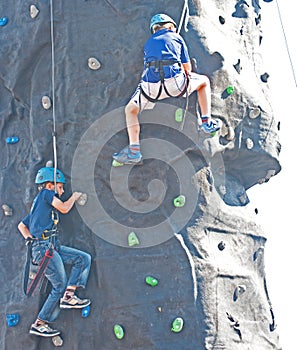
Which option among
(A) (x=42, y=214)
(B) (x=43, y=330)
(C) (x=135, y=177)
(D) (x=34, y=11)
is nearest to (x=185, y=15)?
(D) (x=34, y=11)

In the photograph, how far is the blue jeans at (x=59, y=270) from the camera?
24.6ft

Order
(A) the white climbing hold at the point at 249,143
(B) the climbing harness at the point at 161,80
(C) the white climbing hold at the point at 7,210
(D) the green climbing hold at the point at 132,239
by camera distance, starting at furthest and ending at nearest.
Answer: (A) the white climbing hold at the point at 249,143, (C) the white climbing hold at the point at 7,210, (D) the green climbing hold at the point at 132,239, (B) the climbing harness at the point at 161,80

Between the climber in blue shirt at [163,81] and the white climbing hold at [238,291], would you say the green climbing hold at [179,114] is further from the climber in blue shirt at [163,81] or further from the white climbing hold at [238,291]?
the white climbing hold at [238,291]

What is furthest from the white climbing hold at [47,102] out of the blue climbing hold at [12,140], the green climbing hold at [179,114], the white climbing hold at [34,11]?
the green climbing hold at [179,114]

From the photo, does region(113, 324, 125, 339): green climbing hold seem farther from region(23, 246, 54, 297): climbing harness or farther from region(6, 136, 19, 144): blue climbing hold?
region(6, 136, 19, 144): blue climbing hold

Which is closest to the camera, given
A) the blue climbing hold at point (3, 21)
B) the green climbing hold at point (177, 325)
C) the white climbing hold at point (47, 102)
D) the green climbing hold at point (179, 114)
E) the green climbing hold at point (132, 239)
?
the green climbing hold at point (177, 325)

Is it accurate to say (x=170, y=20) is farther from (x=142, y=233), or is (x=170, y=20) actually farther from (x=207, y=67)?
(x=142, y=233)

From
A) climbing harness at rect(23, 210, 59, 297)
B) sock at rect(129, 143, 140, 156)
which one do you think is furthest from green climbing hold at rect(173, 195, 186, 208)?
climbing harness at rect(23, 210, 59, 297)

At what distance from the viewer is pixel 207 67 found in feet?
26.4

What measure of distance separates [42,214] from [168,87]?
1.51 meters

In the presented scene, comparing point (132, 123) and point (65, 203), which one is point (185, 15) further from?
point (65, 203)

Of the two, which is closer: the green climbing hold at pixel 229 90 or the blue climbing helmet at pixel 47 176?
the blue climbing helmet at pixel 47 176

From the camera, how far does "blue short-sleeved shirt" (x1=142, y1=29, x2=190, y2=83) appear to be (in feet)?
24.2

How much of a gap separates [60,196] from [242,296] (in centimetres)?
188
